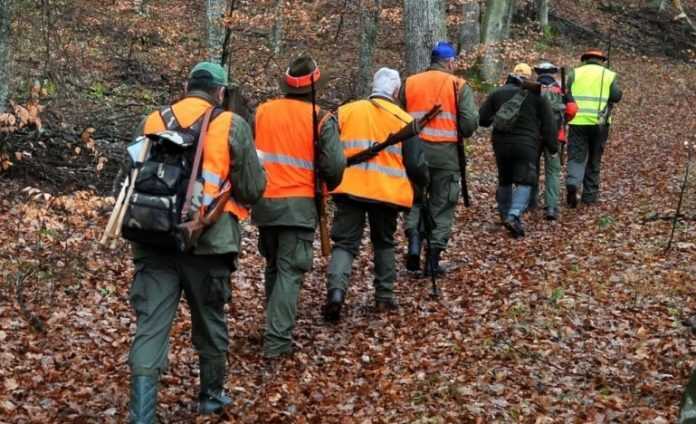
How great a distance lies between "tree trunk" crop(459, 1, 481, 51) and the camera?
23000 mm

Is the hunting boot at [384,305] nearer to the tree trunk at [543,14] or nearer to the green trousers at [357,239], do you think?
the green trousers at [357,239]

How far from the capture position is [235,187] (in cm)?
538

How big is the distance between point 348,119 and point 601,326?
9.69ft

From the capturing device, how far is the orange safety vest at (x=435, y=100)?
Answer: 9.20 metres

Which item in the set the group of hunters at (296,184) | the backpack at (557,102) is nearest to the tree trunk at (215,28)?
the group of hunters at (296,184)

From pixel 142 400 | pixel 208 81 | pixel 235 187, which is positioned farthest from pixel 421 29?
pixel 142 400

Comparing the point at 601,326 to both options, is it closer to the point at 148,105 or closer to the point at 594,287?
the point at 594,287

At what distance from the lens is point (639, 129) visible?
70.7 ft

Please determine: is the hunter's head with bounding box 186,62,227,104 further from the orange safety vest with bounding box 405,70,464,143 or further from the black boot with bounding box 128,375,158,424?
the orange safety vest with bounding box 405,70,464,143

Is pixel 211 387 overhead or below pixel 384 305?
overhead

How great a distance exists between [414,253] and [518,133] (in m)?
2.49

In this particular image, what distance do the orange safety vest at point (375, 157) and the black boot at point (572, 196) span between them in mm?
5851

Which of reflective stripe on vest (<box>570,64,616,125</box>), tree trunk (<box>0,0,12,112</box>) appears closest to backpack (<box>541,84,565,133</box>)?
reflective stripe on vest (<box>570,64,616,125</box>)

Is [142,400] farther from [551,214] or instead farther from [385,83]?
[551,214]
